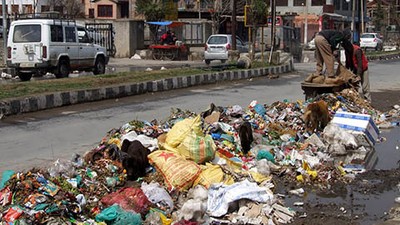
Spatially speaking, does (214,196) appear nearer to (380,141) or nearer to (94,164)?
(94,164)

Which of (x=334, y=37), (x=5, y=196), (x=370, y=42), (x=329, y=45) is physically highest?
(x=370, y=42)

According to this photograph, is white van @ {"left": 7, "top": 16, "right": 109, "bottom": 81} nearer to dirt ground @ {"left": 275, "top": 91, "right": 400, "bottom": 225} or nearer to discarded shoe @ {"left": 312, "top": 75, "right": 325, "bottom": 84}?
discarded shoe @ {"left": 312, "top": 75, "right": 325, "bottom": 84}

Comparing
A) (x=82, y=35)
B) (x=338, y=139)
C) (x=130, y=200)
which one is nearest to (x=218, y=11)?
(x=82, y=35)

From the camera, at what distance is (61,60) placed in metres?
19.4

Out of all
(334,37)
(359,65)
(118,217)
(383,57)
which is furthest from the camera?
(383,57)

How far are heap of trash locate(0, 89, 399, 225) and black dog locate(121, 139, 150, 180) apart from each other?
0.04ft

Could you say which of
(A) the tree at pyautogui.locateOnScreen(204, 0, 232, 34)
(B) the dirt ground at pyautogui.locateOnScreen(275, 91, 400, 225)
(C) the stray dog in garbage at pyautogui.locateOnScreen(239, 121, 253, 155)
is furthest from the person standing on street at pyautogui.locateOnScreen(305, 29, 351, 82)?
(A) the tree at pyautogui.locateOnScreen(204, 0, 232, 34)

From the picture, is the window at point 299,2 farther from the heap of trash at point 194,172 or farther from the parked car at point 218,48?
the heap of trash at point 194,172

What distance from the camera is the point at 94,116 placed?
11859 millimetres

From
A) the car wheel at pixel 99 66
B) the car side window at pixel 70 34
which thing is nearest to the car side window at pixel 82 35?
the car side window at pixel 70 34

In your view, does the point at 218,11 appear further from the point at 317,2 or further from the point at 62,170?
the point at 62,170

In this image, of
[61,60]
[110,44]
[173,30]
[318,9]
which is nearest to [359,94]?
[61,60]

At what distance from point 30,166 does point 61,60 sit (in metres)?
12.5

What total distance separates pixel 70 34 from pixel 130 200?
1521 cm
